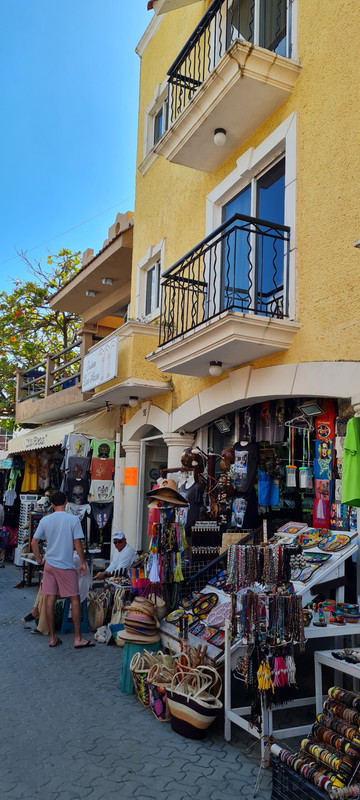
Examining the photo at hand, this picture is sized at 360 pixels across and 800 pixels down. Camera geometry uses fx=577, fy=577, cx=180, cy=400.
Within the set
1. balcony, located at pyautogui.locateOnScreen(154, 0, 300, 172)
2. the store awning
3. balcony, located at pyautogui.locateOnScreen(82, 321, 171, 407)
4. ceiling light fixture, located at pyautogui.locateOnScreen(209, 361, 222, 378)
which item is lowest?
the store awning

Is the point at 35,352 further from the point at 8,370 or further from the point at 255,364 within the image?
the point at 255,364

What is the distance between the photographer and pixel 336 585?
16.8 feet

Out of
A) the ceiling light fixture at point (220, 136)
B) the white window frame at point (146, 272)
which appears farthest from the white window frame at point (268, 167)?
the white window frame at point (146, 272)

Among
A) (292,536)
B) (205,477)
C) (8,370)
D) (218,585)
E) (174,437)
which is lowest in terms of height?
(218,585)

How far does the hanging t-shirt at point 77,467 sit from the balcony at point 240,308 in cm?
388

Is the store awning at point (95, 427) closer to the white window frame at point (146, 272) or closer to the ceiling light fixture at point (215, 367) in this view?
the white window frame at point (146, 272)

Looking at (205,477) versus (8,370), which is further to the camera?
(8,370)

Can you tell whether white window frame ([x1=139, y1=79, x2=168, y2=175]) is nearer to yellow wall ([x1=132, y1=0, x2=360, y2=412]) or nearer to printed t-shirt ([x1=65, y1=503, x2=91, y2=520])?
yellow wall ([x1=132, y1=0, x2=360, y2=412])

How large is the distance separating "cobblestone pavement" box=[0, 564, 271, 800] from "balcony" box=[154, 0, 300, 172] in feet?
21.9

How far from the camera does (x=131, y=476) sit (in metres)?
11.1

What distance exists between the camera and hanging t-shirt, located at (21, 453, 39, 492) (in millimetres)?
16359

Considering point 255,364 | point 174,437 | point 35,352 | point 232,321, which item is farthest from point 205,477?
point 35,352

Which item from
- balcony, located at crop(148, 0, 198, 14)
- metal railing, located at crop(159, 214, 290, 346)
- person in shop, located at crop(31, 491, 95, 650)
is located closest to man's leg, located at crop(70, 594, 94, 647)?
person in shop, located at crop(31, 491, 95, 650)

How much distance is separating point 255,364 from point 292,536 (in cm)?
208
